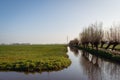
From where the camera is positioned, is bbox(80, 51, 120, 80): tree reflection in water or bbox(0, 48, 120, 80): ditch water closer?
bbox(0, 48, 120, 80): ditch water

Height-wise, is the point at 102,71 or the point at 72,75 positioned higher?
the point at 72,75

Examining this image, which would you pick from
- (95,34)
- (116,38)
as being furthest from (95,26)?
(116,38)

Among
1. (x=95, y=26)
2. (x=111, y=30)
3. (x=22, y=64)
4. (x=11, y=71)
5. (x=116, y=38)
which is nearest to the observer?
(x=11, y=71)

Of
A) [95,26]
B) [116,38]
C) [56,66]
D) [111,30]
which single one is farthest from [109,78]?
[95,26]

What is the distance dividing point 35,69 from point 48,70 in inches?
59.8

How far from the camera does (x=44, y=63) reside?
2616cm

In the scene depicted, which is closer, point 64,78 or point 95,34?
point 64,78

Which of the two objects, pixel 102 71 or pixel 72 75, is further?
pixel 102 71

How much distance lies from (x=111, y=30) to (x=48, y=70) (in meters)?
41.0

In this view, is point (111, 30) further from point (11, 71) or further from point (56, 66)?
point (11, 71)

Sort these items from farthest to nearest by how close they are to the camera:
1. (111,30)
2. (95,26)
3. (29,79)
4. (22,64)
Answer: (95,26) → (111,30) → (22,64) → (29,79)

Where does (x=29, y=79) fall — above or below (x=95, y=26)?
below

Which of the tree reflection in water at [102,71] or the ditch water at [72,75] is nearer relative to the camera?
the ditch water at [72,75]

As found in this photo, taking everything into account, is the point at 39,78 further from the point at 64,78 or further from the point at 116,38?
the point at 116,38
